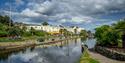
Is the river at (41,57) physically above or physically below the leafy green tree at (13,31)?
below

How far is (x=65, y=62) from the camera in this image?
53562mm

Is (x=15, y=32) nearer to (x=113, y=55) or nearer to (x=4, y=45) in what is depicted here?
(x=4, y=45)

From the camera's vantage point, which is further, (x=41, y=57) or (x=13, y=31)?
(x=13, y=31)

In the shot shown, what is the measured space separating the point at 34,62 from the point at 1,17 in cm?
10299

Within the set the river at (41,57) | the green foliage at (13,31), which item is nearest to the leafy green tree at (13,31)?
the green foliage at (13,31)

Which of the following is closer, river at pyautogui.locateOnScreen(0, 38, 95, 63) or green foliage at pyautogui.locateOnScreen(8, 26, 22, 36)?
river at pyautogui.locateOnScreen(0, 38, 95, 63)

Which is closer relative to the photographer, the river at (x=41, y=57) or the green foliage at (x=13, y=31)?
the river at (x=41, y=57)

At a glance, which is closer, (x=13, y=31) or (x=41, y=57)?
(x=41, y=57)

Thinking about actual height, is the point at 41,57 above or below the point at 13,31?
below

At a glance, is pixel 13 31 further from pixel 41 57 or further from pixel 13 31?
pixel 41 57

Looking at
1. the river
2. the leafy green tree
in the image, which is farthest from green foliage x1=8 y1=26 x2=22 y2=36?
the river

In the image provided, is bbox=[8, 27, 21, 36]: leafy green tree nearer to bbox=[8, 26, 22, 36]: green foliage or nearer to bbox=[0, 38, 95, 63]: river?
bbox=[8, 26, 22, 36]: green foliage

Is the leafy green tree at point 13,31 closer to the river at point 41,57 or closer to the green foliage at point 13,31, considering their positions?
the green foliage at point 13,31

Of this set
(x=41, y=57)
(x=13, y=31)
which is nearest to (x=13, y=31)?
(x=13, y=31)
